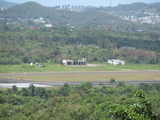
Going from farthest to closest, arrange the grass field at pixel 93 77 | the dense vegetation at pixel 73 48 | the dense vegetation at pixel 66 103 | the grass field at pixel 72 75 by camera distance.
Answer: the dense vegetation at pixel 73 48
the grass field at pixel 72 75
the grass field at pixel 93 77
the dense vegetation at pixel 66 103

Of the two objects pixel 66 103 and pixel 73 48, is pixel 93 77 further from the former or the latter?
pixel 73 48

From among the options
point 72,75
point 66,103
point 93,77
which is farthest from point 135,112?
point 72,75

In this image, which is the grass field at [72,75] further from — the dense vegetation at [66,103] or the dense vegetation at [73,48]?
the dense vegetation at [66,103]

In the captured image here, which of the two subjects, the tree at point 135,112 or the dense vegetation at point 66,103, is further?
the dense vegetation at point 66,103

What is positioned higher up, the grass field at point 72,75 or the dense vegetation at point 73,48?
the dense vegetation at point 73,48

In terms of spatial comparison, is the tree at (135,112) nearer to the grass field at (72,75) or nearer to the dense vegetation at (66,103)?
the dense vegetation at (66,103)

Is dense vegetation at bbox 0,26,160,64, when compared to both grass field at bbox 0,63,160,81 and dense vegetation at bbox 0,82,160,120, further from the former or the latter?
dense vegetation at bbox 0,82,160,120

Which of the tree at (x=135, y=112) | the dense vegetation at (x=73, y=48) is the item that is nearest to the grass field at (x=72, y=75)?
the dense vegetation at (x=73, y=48)

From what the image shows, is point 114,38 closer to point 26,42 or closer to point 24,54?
point 26,42

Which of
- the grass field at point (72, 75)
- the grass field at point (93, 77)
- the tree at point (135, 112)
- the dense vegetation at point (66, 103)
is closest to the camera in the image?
the tree at point (135, 112)
